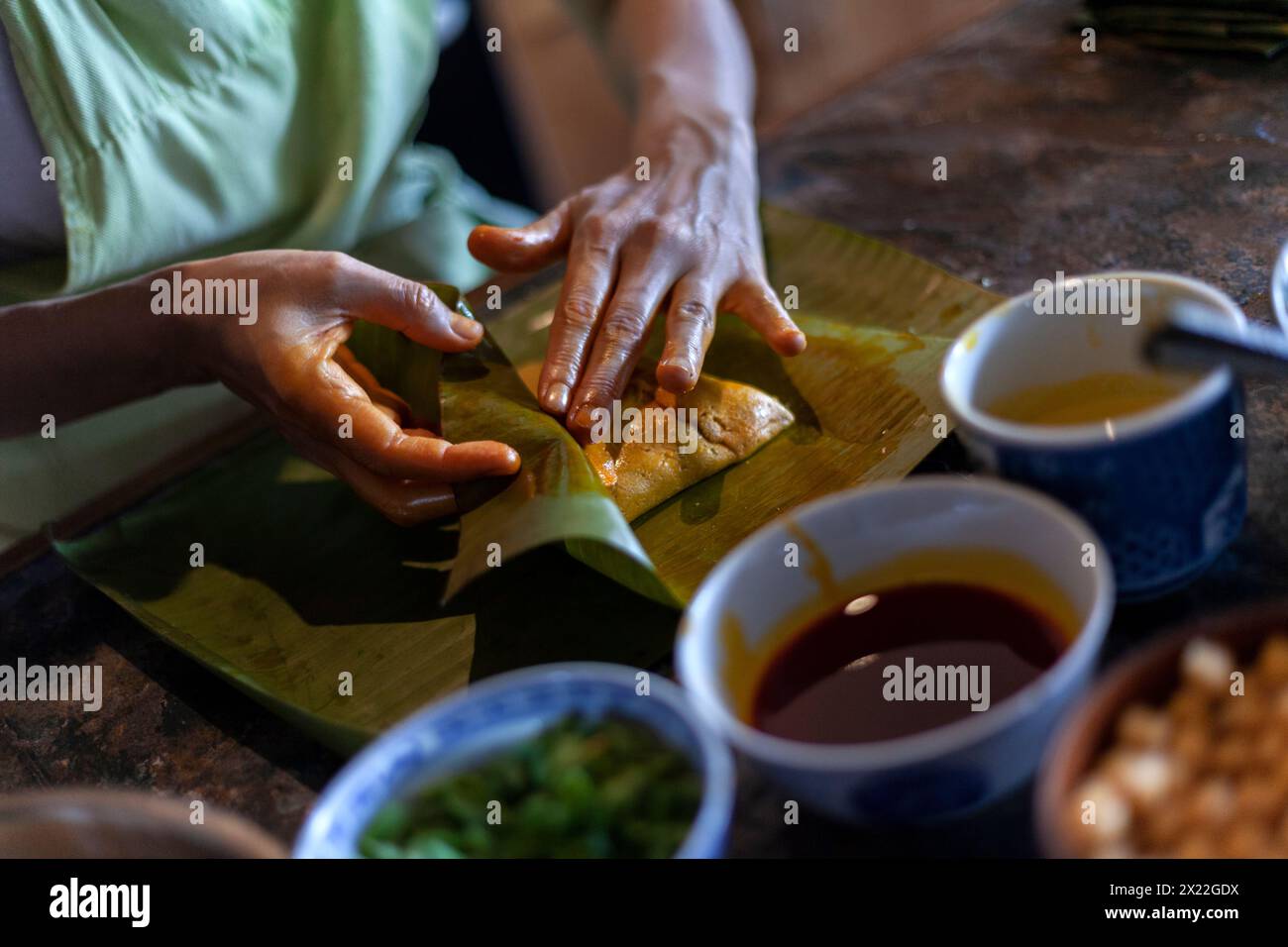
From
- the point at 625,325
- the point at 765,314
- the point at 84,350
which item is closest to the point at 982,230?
the point at 765,314

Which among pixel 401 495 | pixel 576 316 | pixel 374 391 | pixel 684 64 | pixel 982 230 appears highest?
pixel 684 64

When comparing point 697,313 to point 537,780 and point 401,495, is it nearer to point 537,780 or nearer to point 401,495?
point 401,495

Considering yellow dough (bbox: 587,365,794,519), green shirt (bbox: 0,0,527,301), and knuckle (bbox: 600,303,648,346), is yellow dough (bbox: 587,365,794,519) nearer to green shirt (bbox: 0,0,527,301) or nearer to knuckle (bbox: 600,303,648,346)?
knuckle (bbox: 600,303,648,346)

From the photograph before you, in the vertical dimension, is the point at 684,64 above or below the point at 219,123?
above

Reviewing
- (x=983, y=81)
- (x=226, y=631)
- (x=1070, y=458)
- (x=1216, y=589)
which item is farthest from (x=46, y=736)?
(x=983, y=81)

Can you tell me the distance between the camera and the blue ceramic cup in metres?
0.94

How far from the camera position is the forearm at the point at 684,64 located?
6.85 ft

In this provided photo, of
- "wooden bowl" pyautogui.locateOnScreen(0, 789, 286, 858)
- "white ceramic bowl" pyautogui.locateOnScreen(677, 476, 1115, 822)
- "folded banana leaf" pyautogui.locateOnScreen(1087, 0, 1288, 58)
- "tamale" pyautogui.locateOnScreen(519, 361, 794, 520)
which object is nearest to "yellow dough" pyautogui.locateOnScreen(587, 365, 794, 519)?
"tamale" pyautogui.locateOnScreen(519, 361, 794, 520)

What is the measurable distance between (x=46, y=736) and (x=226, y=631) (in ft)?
0.80

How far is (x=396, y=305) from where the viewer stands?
1.55 m

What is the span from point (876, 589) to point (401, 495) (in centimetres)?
72

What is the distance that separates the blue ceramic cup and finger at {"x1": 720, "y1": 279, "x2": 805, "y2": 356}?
1.62 ft

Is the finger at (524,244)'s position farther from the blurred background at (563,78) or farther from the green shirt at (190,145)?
the blurred background at (563,78)

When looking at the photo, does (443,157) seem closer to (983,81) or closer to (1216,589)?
(983,81)
